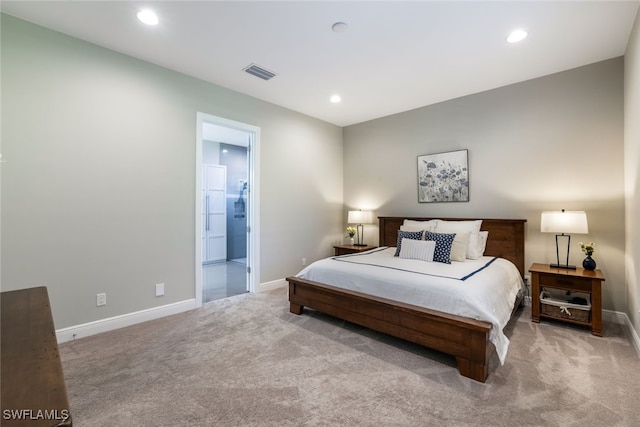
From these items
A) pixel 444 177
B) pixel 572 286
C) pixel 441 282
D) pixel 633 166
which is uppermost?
pixel 444 177

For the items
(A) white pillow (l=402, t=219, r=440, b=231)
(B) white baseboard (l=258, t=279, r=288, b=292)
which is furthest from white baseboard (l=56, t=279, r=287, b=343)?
(A) white pillow (l=402, t=219, r=440, b=231)

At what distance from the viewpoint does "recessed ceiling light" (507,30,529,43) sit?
→ 2.64m

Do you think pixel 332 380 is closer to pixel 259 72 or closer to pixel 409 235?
pixel 409 235

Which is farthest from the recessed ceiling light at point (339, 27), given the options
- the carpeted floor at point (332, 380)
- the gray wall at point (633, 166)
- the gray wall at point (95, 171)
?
the carpeted floor at point (332, 380)

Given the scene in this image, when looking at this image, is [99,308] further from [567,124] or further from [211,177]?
[567,124]

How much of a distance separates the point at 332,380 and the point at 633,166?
10.7 feet

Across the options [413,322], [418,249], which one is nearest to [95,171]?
[413,322]

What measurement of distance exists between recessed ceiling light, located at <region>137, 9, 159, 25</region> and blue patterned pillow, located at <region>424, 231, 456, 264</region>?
3.56 meters

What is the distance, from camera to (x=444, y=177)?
4.33 metres

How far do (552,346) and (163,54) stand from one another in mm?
4703

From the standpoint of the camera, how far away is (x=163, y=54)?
3.06 m

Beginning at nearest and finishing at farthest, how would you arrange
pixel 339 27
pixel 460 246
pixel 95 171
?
pixel 339 27 → pixel 95 171 → pixel 460 246

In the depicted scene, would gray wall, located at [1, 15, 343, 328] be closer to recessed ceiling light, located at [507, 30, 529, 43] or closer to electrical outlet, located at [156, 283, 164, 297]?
electrical outlet, located at [156, 283, 164, 297]

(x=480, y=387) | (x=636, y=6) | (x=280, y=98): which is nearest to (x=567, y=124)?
(x=636, y=6)
